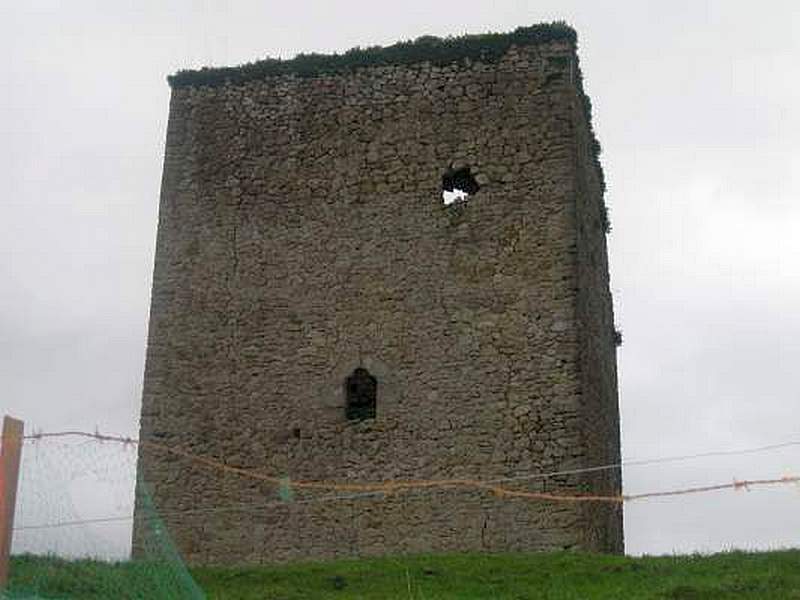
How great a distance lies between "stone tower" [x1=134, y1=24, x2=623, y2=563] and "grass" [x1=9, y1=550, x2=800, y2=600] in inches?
42.8

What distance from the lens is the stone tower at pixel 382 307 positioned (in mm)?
14383

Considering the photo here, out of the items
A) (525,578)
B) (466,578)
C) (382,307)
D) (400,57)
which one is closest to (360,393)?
(382,307)

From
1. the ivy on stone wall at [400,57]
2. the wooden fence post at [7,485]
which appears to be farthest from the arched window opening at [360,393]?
the wooden fence post at [7,485]

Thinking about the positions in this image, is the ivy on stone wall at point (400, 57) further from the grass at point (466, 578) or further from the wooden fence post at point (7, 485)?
the wooden fence post at point (7, 485)

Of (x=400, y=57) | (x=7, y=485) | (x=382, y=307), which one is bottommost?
(x=7, y=485)

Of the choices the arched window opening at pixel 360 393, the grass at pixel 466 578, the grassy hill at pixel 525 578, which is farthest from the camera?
the arched window opening at pixel 360 393

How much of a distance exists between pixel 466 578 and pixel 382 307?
3833mm

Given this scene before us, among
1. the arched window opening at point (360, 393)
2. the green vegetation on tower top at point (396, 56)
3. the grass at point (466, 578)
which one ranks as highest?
the green vegetation on tower top at point (396, 56)

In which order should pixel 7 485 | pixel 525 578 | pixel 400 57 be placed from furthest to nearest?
pixel 400 57 → pixel 525 578 → pixel 7 485

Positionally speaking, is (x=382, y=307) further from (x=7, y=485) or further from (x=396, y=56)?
(x=7, y=485)

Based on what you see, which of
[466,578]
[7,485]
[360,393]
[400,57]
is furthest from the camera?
[400,57]

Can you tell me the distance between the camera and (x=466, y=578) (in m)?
12.4

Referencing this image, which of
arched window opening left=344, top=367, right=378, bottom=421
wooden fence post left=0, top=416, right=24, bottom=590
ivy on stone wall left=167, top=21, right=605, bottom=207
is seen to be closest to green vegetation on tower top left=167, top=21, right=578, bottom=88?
ivy on stone wall left=167, top=21, right=605, bottom=207

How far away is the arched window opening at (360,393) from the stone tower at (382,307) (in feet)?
0.08
